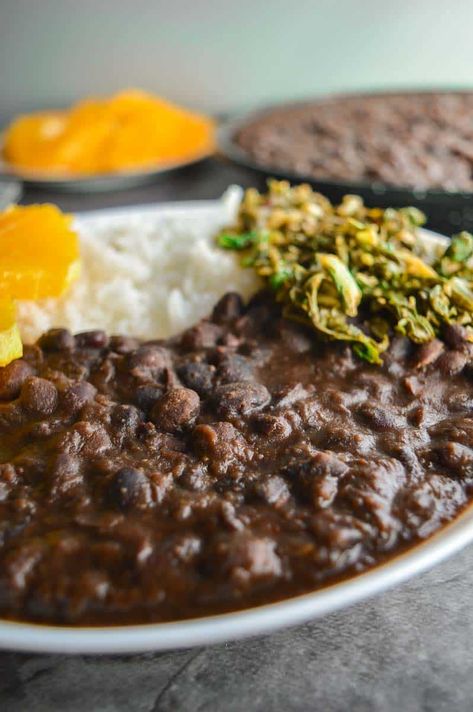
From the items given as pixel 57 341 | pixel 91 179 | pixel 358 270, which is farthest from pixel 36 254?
pixel 91 179

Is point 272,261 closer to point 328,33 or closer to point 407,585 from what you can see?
point 407,585

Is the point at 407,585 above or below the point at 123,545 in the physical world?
below

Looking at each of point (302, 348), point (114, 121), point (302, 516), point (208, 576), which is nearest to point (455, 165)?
point (302, 348)

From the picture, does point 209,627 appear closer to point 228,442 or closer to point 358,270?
point 228,442

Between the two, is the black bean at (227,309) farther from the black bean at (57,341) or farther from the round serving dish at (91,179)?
the round serving dish at (91,179)

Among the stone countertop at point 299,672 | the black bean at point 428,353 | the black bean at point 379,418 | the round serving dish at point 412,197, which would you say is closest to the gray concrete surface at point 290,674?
the stone countertop at point 299,672

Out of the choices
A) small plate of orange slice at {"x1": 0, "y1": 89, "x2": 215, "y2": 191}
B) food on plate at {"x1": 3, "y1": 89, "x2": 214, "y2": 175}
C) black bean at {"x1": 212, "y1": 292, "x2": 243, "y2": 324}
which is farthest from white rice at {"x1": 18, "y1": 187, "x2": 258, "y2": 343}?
food on plate at {"x1": 3, "y1": 89, "x2": 214, "y2": 175}
